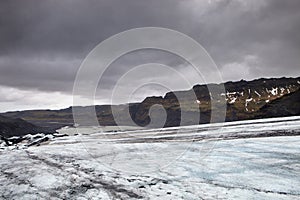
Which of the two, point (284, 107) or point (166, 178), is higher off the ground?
point (284, 107)

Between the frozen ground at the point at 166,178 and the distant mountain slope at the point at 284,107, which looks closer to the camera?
the frozen ground at the point at 166,178

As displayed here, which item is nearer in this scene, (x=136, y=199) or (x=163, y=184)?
(x=136, y=199)

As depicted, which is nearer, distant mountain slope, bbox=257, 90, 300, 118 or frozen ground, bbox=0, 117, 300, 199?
frozen ground, bbox=0, 117, 300, 199

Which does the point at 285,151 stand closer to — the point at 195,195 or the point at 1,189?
the point at 195,195

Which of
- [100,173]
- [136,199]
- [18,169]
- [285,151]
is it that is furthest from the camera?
[285,151]

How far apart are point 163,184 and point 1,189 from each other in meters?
4.20

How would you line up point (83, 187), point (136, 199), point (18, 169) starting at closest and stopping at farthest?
point (136, 199)
point (83, 187)
point (18, 169)

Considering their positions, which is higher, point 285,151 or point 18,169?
point 285,151

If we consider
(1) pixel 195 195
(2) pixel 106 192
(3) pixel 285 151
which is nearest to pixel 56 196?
(2) pixel 106 192

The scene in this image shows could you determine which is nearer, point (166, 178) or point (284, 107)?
point (166, 178)

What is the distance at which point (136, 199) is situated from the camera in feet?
16.5

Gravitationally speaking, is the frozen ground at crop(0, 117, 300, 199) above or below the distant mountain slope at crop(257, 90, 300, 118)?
below

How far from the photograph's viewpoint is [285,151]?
30.1 feet

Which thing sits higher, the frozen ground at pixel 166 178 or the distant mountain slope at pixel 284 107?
the distant mountain slope at pixel 284 107
